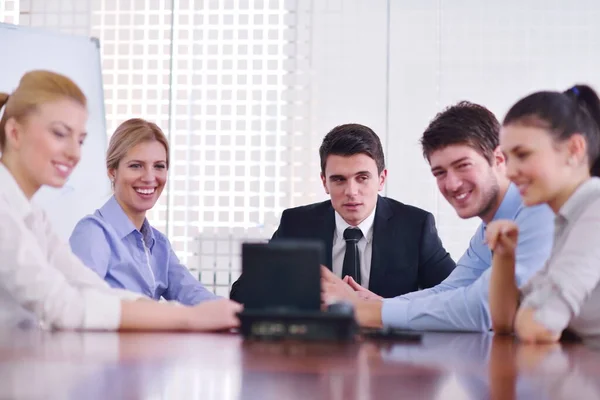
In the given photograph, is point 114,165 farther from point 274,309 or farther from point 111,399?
point 111,399

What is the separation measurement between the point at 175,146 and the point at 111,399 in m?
4.47

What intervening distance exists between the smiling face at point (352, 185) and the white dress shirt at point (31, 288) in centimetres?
155

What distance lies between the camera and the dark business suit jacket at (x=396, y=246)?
3.42m

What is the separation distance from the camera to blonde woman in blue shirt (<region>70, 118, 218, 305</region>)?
3.13 m

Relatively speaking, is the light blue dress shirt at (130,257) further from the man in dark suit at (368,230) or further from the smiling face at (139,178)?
the man in dark suit at (368,230)

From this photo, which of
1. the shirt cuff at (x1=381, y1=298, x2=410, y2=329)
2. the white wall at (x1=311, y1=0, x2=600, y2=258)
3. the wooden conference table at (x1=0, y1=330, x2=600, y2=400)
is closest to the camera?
the wooden conference table at (x1=0, y1=330, x2=600, y2=400)

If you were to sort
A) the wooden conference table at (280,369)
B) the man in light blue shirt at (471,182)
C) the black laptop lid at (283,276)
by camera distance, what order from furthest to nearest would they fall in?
1. the man in light blue shirt at (471,182)
2. the black laptop lid at (283,276)
3. the wooden conference table at (280,369)

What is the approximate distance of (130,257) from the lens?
310 cm

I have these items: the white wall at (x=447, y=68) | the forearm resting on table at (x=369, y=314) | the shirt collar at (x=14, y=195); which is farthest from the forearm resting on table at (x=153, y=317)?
the white wall at (x=447, y=68)

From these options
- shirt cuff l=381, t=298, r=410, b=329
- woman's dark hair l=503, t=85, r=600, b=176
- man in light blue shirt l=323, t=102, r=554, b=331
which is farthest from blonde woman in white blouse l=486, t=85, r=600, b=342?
man in light blue shirt l=323, t=102, r=554, b=331

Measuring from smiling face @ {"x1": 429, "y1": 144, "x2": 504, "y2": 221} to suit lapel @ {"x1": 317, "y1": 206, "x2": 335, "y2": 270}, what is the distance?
0.75 meters

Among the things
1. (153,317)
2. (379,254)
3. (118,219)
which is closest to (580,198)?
(153,317)

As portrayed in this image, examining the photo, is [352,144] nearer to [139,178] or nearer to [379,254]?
[379,254]

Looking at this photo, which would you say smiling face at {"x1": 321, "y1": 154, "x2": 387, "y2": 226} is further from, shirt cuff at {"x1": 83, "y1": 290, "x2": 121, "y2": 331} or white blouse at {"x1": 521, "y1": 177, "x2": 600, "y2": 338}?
shirt cuff at {"x1": 83, "y1": 290, "x2": 121, "y2": 331}
